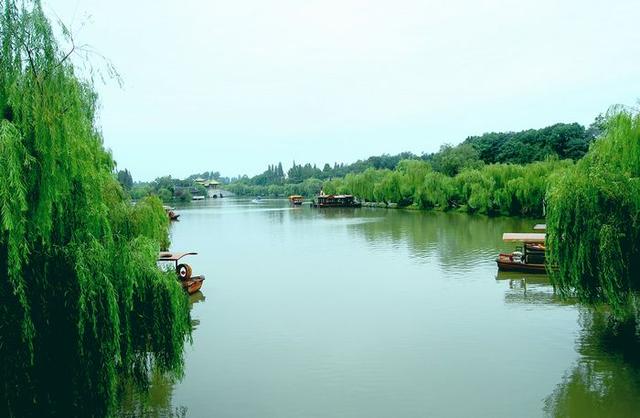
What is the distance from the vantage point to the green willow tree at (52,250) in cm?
634

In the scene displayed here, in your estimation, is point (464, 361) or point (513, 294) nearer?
point (464, 361)

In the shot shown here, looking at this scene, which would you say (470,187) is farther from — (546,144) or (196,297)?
(196,297)

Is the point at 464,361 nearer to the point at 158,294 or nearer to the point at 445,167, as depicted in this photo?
the point at 158,294

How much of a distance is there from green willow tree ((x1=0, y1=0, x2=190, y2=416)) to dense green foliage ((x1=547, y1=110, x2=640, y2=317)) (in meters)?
9.40

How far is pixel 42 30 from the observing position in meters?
6.69

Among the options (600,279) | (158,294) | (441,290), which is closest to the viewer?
(158,294)

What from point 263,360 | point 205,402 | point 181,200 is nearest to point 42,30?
point 205,402

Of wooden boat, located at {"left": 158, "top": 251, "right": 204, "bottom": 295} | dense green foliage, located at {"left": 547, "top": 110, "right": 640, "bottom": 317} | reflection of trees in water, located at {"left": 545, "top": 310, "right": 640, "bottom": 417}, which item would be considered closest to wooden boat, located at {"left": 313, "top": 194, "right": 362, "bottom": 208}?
wooden boat, located at {"left": 158, "top": 251, "right": 204, "bottom": 295}

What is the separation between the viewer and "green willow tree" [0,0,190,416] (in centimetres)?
634

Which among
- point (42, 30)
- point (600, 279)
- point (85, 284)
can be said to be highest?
point (42, 30)

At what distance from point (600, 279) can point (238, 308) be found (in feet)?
34.6

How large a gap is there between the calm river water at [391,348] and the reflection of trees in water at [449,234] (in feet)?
7.03

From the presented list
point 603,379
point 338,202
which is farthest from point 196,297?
point 338,202

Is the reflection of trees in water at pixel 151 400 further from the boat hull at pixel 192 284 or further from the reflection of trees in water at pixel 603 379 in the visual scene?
the boat hull at pixel 192 284
